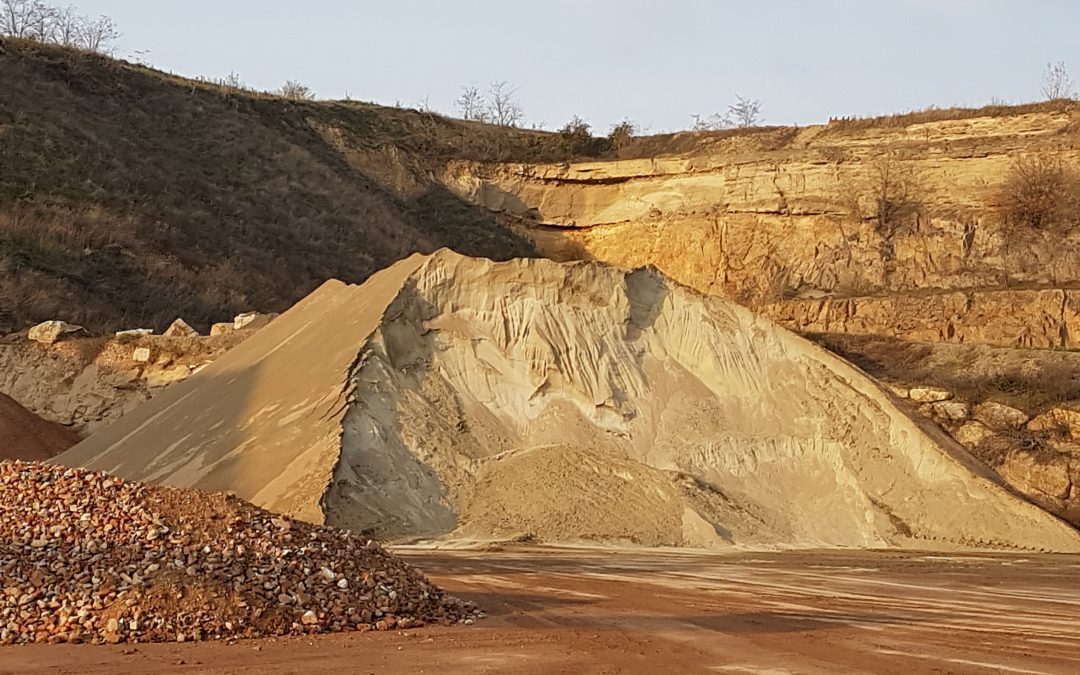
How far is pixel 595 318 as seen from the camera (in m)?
21.6

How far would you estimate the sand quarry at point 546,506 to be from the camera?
8398 millimetres

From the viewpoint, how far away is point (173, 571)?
28.1ft

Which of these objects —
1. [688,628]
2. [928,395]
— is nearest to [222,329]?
[928,395]

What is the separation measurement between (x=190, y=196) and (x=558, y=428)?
2632 cm

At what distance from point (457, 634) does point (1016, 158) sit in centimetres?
3795

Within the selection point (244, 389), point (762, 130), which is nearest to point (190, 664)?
point (244, 389)

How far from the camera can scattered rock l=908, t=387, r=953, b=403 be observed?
2558cm

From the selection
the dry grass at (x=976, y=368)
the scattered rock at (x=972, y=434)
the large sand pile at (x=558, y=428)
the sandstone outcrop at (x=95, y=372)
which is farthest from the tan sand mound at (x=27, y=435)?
the scattered rock at (x=972, y=434)

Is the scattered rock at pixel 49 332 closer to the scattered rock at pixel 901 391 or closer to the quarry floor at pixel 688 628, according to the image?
the quarry floor at pixel 688 628

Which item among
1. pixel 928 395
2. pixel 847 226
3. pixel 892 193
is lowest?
pixel 928 395

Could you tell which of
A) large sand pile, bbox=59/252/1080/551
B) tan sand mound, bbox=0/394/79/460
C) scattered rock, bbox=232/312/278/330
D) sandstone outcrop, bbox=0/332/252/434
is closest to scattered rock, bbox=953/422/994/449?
large sand pile, bbox=59/252/1080/551

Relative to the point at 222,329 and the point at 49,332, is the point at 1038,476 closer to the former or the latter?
the point at 222,329

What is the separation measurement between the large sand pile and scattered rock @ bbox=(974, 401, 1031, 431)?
350 centimetres

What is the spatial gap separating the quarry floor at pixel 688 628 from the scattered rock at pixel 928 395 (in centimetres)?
1030
